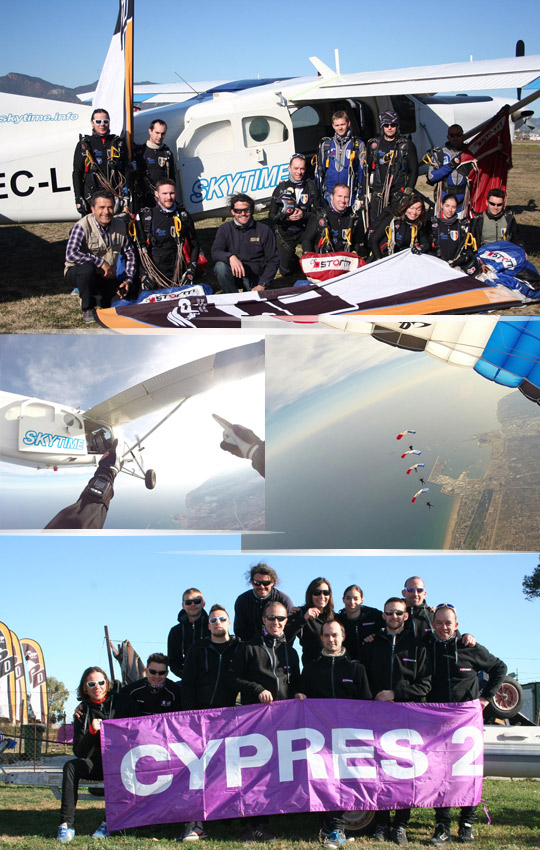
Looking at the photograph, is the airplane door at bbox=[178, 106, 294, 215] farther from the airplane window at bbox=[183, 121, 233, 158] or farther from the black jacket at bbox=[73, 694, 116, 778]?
the black jacket at bbox=[73, 694, 116, 778]

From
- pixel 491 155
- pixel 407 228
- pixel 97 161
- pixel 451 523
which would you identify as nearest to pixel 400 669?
pixel 451 523

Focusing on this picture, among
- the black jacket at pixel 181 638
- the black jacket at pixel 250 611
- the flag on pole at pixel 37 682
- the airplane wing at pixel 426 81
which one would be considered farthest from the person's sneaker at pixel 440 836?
the airplane wing at pixel 426 81

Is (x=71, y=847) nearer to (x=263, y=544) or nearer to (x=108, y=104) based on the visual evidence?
(x=263, y=544)

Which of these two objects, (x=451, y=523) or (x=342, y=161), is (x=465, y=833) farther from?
(x=342, y=161)

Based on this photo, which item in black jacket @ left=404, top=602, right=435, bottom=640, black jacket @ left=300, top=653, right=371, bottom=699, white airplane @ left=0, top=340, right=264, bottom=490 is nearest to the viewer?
black jacket @ left=300, top=653, right=371, bottom=699

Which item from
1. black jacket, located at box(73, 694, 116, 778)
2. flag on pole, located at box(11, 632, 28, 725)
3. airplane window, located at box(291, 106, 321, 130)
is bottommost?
flag on pole, located at box(11, 632, 28, 725)

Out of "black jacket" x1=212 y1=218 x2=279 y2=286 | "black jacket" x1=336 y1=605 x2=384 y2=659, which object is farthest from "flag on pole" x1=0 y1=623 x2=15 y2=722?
"black jacket" x1=212 y1=218 x2=279 y2=286

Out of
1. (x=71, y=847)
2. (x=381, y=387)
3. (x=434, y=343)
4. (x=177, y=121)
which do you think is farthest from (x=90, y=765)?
(x=177, y=121)
